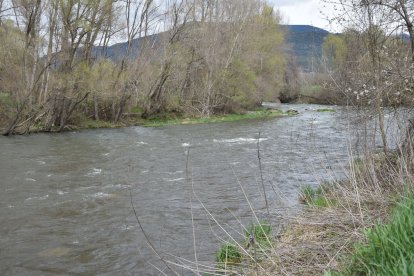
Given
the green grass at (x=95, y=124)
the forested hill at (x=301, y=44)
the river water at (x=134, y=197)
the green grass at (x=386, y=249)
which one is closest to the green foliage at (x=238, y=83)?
the forested hill at (x=301, y=44)

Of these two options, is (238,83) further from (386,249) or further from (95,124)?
(386,249)

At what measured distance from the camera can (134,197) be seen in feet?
37.2

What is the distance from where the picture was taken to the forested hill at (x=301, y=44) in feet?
31.4

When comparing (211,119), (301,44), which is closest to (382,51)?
(301,44)

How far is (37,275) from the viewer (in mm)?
6668

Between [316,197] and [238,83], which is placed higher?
[238,83]

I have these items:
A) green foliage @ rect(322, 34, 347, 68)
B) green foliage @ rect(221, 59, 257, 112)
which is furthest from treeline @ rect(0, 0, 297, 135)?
green foliage @ rect(322, 34, 347, 68)

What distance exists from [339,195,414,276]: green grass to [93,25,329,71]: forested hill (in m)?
6.17

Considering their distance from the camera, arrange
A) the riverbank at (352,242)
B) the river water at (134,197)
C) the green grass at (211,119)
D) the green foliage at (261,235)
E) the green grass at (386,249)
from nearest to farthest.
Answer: the green grass at (386,249)
the riverbank at (352,242)
the green foliage at (261,235)
the river water at (134,197)
the green grass at (211,119)

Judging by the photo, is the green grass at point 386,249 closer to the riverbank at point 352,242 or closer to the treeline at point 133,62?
the riverbank at point 352,242

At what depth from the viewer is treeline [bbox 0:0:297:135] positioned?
28.9 m

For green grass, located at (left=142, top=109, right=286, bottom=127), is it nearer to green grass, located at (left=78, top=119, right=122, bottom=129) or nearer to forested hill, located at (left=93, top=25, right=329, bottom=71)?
green grass, located at (left=78, top=119, right=122, bottom=129)

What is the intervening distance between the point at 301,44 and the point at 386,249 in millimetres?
14645

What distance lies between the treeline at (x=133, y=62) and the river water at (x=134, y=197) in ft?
27.2
